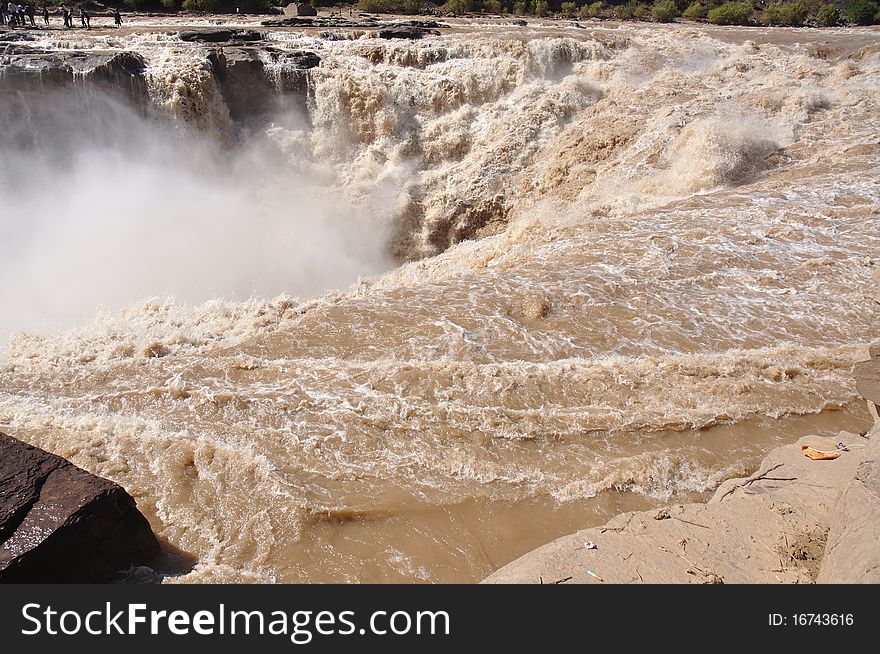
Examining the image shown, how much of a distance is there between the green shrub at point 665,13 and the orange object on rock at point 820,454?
788 inches

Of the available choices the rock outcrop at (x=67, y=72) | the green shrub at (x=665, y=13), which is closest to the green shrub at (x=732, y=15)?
the green shrub at (x=665, y=13)

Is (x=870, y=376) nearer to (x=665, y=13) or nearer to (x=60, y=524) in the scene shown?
(x=60, y=524)

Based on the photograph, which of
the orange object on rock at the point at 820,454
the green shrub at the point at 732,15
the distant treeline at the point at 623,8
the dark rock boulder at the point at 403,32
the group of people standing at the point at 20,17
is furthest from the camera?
the green shrub at the point at 732,15

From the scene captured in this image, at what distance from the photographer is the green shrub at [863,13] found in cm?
1848

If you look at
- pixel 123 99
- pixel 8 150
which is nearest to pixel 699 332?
pixel 123 99

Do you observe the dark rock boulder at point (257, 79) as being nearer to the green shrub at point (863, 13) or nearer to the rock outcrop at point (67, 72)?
the rock outcrop at point (67, 72)

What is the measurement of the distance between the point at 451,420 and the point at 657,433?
1648mm

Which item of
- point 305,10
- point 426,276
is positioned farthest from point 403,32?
point 426,276

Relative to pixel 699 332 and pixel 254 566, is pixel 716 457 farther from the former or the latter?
pixel 254 566

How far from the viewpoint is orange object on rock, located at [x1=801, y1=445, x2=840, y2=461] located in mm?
3832

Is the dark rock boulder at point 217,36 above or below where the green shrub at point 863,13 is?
below

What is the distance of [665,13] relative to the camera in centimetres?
1947

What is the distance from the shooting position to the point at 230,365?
5.17 m

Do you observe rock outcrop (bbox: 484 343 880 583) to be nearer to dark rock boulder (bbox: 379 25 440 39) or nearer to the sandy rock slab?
the sandy rock slab
